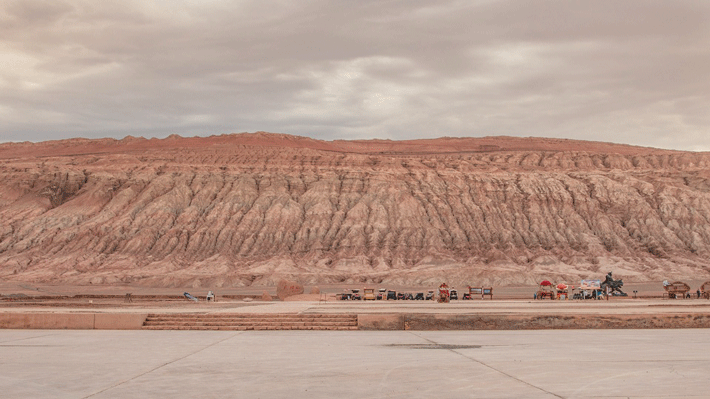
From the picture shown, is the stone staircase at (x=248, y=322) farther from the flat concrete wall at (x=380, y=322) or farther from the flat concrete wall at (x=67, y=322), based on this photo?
A: the flat concrete wall at (x=67, y=322)

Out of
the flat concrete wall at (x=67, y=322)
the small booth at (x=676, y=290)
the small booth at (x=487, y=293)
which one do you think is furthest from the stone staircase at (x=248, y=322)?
the small booth at (x=676, y=290)

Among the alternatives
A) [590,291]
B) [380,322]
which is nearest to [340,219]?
[590,291]

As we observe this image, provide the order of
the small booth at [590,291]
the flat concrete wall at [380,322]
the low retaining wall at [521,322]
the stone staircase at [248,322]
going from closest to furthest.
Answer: the low retaining wall at [521,322], the flat concrete wall at [380,322], the stone staircase at [248,322], the small booth at [590,291]

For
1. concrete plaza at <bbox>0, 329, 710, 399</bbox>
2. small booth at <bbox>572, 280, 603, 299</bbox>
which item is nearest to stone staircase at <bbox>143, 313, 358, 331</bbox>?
concrete plaza at <bbox>0, 329, 710, 399</bbox>

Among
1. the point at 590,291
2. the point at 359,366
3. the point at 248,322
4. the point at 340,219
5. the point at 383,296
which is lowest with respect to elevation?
the point at 383,296

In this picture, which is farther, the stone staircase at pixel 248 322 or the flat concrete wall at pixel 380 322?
the stone staircase at pixel 248 322

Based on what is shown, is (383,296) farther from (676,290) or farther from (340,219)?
(340,219)

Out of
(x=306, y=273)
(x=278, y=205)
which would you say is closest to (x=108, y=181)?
(x=278, y=205)
